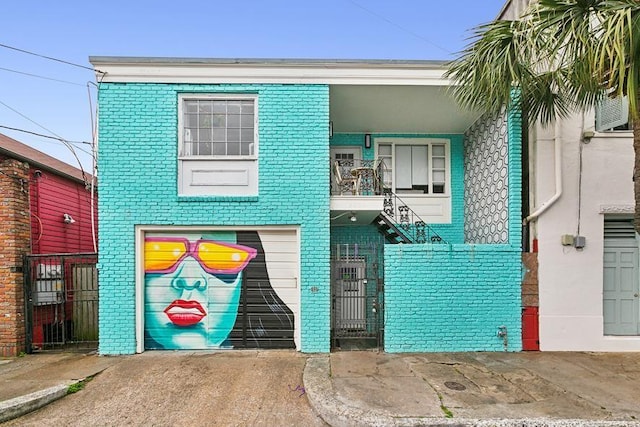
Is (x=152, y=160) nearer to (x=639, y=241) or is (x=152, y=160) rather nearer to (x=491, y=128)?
(x=491, y=128)

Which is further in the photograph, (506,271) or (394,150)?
(394,150)

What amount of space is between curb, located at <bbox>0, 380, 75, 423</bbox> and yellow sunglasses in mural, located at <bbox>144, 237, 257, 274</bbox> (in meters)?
2.53

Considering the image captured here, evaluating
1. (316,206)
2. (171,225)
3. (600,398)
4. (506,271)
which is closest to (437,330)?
(506,271)

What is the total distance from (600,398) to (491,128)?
5623mm

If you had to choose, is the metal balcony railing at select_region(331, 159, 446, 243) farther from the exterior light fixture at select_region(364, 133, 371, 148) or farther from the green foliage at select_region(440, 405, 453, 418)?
the green foliage at select_region(440, 405, 453, 418)

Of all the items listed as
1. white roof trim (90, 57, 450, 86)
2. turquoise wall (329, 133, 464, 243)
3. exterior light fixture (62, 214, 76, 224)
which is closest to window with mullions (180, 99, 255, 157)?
white roof trim (90, 57, 450, 86)

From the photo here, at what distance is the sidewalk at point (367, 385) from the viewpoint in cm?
459

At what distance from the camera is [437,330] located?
7.17m

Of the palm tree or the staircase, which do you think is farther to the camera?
the staircase

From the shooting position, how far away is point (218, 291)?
24.3 ft

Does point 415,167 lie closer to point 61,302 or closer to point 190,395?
point 190,395

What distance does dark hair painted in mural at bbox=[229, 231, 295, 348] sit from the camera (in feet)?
24.2

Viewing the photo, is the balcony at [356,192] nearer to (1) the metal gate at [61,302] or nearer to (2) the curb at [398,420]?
(2) the curb at [398,420]

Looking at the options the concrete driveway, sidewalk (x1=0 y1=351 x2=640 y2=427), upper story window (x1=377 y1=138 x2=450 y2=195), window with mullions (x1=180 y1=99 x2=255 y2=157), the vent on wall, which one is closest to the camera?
sidewalk (x1=0 y1=351 x2=640 y2=427)
